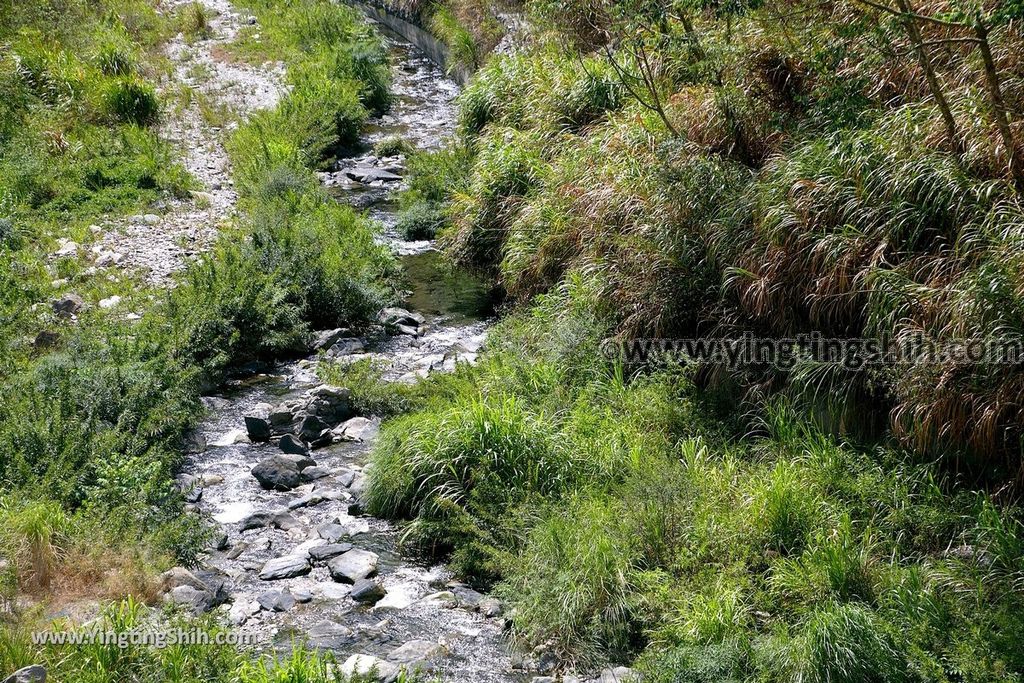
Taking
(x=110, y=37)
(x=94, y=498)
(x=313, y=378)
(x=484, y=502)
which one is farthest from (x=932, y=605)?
(x=110, y=37)

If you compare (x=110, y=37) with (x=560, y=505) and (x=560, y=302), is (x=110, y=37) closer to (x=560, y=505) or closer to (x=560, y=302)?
(x=560, y=302)

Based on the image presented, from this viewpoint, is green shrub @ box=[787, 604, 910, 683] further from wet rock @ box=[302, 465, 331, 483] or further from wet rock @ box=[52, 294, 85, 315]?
wet rock @ box=[52, 294, 85, 315]

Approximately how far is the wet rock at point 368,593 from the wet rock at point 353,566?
0.12m

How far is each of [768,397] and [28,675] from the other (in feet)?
17.3

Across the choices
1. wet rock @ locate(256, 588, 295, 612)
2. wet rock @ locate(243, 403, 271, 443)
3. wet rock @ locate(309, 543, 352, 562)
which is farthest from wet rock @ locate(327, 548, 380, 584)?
wet rock @ locate(243, 403, 271, 443)

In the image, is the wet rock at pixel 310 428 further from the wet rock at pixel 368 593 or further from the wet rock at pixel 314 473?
the wet rock at pixel 368 593

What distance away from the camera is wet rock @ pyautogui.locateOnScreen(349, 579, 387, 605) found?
6337 millimetres

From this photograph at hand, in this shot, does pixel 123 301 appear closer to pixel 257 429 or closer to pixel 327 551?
pixel 257 429

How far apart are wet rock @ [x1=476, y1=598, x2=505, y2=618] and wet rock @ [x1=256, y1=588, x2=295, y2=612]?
4.14ft

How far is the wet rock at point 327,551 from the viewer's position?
6793 mm

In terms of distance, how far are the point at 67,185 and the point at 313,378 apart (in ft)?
20.8

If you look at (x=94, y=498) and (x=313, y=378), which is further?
(x=313, y=378)

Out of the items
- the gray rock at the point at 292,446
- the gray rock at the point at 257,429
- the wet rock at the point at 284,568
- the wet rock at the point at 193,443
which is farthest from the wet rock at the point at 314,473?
the wet rock at the point at 284,568

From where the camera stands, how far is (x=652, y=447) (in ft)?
23.1
